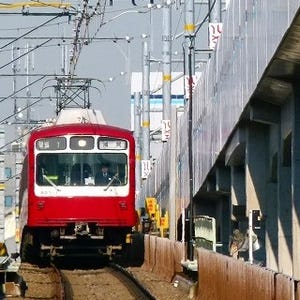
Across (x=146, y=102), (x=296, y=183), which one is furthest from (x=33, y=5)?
(x=146, y=102)

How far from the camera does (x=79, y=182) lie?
Answer: 27.7 metres

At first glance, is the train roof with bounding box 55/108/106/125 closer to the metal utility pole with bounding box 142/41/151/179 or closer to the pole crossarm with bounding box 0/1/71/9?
the pole crossarm with bounding box 0/1/71/9

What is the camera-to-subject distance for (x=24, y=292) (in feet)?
71.7

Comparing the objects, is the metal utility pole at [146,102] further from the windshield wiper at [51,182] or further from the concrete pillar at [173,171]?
the windshield wiper at [51,182]

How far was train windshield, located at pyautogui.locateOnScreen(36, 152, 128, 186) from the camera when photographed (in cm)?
2764

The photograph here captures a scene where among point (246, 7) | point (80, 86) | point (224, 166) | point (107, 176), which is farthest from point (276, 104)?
point (80, 86)

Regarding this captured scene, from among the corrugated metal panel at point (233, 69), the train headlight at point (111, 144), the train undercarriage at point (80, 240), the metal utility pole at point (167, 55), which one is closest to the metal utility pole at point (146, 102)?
the metal utility pole at point (167, 55)

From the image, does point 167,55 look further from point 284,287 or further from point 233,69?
point 284,287

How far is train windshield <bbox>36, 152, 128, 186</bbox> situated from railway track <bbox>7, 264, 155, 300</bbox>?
2.05 metres

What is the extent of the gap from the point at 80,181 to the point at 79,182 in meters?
0.03

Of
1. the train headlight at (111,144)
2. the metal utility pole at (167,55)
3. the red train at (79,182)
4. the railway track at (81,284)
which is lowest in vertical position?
the railway track at (81,284)

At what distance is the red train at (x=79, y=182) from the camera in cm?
2761

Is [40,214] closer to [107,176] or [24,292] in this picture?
[107,176]

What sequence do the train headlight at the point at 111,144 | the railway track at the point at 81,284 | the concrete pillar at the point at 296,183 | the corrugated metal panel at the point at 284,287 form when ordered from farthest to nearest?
the train headlight at the point at 111,144 < the railway track at the point at 81,284 < the concrete pillar at the point at 296,183 < the corrugated metal panel at the point at 284,287
